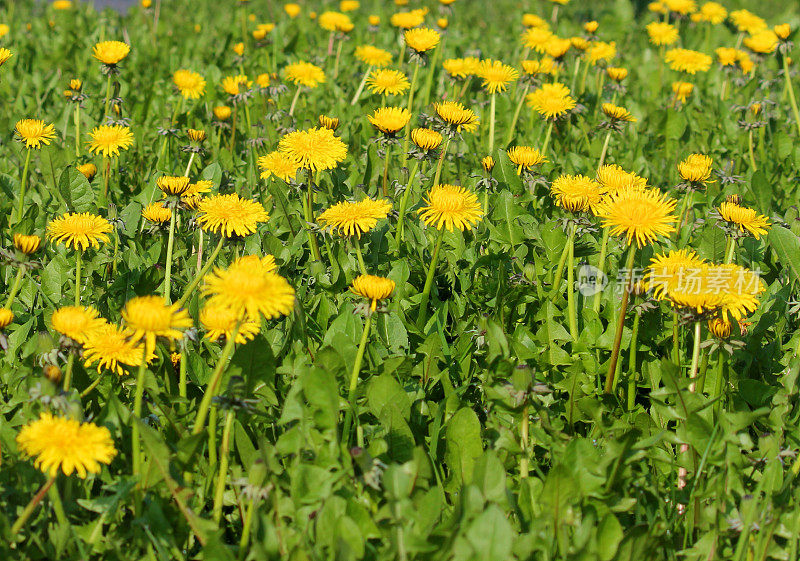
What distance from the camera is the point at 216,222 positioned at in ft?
7.34

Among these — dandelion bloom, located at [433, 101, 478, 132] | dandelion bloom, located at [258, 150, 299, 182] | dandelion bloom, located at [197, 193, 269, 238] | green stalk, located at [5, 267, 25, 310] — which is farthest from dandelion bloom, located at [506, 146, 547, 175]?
green stalk, located at [5, 267, 25, 310]

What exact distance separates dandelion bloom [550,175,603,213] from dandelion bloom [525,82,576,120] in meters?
1.20

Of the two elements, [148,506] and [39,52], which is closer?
[148,506]

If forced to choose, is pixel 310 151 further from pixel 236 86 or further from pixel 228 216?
pixel 236 86

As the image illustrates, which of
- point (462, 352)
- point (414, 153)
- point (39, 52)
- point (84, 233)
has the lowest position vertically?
point (39, 52)

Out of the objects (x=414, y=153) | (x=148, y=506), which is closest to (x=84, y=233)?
(x=148, y=506)

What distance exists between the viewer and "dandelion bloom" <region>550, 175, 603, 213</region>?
236 centimetres

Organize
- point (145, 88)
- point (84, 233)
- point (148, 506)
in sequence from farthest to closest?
point (145, 88) → point (84, 233) → point (148, 506)

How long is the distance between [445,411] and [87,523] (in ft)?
3.11

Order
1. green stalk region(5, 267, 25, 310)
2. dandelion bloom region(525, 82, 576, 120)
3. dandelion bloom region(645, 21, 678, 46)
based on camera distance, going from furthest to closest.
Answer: dandelion bloom region(645, 21, 678, 46), dandelion bloom region(525, 82, 576, 120), green stalk region(5, 267, 25, 310)

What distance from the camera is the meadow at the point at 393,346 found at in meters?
1.66

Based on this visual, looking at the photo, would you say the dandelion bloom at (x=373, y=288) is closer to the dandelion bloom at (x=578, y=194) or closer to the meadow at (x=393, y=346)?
the meadow at (x=393, y=346)

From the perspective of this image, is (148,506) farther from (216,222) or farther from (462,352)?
→ (462,352)

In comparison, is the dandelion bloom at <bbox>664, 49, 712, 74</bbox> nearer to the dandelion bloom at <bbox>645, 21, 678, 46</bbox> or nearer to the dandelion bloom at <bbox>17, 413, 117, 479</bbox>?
the dandelion bloom at <bbox>645, 21, 678, 46</bbox>
